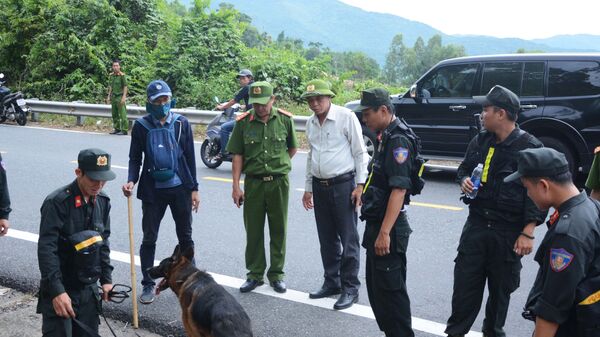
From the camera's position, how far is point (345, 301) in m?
4.85

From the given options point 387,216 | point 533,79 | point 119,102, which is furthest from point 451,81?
point 119,102

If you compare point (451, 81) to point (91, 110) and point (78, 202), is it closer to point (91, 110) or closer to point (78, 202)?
point (78, 202)

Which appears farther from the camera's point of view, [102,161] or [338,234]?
[338,234]

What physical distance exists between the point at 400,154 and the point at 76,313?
2220 millimetres

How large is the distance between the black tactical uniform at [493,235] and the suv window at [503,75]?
5.26m

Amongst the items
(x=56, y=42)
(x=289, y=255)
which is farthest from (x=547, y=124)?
(x=56, y=42)

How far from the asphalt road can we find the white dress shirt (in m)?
1.11

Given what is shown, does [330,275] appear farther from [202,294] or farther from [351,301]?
[202,294]

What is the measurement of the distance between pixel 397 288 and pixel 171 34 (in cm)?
1774

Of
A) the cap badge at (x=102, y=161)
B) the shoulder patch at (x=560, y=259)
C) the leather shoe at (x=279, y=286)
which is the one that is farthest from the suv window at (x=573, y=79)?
the cap badge at (x=102, y=161)

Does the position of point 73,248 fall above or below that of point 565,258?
below

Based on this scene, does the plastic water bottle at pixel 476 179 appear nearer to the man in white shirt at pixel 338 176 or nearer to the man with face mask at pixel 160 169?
the man in white shirt at pixel 338 176

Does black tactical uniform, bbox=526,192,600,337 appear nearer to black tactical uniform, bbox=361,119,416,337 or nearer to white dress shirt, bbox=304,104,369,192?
black tactical uniform, bbox=361,119,416,337

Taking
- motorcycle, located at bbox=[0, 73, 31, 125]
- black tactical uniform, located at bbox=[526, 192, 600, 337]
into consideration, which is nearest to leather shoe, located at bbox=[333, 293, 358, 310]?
black tactical uniform, located at bbox=[526, 192, 600, 337]
